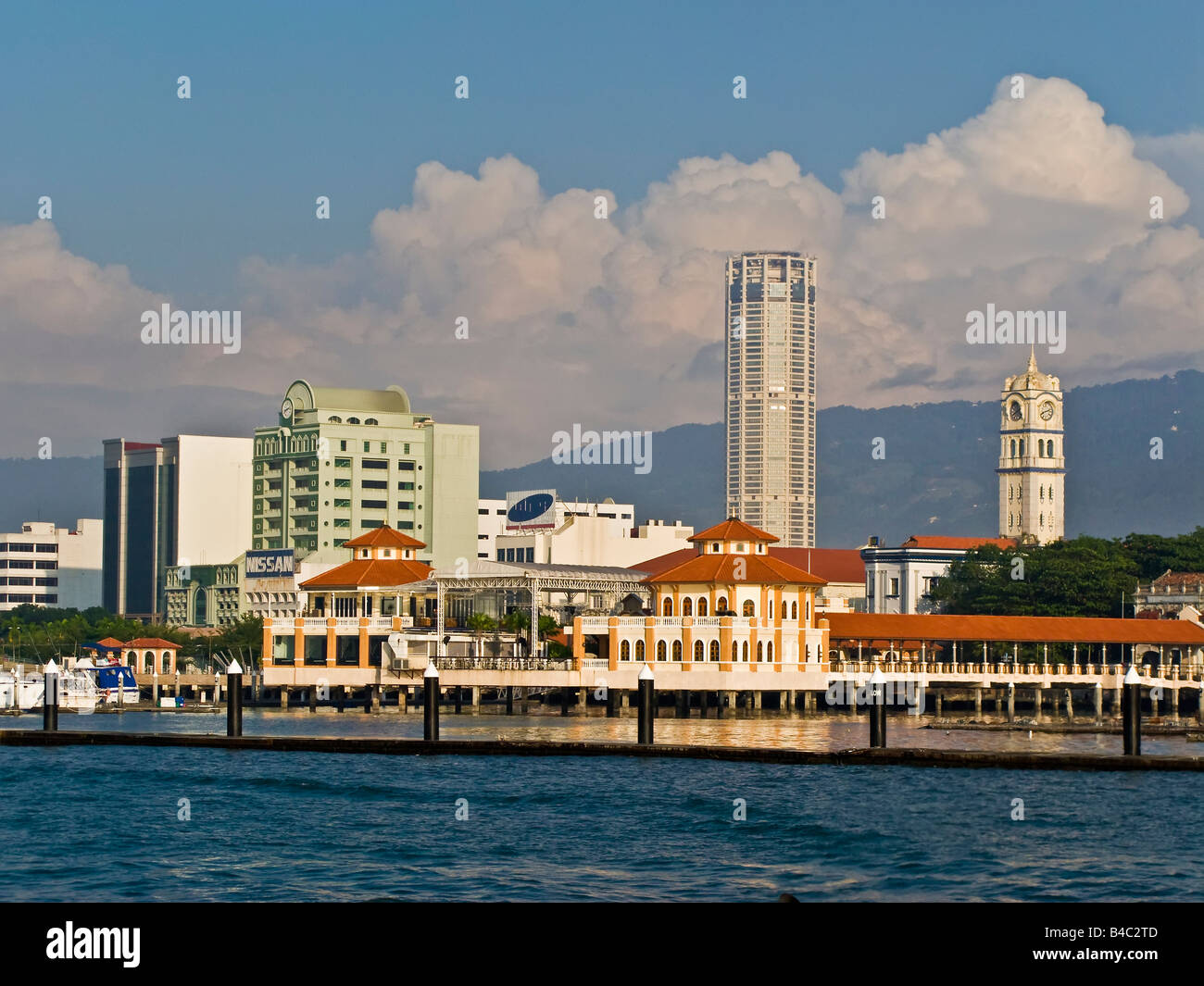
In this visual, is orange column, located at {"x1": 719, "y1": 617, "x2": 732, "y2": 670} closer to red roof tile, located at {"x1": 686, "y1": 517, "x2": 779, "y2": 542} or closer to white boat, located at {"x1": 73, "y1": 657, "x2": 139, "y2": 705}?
red roof tile, located at {"x1": 686, "y1": 517, "x2": 779, "y2": 542}

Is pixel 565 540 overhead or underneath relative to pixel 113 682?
overhead

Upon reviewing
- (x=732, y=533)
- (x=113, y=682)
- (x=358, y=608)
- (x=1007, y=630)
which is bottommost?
(x=113, y=682)

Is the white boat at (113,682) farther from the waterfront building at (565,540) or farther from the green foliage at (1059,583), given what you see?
the green foliage at (1059,583)

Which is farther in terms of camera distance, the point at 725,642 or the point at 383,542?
the point at 383,542

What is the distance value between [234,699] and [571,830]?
2943 cm

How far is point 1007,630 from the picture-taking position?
12125 cm

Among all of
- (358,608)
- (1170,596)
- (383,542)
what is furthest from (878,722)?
(1170,596)


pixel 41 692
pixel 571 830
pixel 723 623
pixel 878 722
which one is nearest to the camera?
pixel 571 830

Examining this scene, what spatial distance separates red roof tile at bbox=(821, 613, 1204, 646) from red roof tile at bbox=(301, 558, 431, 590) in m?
29.8

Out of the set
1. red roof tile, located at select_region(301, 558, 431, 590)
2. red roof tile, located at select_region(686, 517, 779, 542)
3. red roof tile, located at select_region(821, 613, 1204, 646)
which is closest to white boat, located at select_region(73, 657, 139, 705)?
red roof tile, located at select_region(301, 558, 431, 590)

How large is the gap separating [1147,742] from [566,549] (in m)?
111

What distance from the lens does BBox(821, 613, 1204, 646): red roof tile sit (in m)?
119

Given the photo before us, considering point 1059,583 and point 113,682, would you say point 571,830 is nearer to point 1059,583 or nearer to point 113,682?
point 113,682
